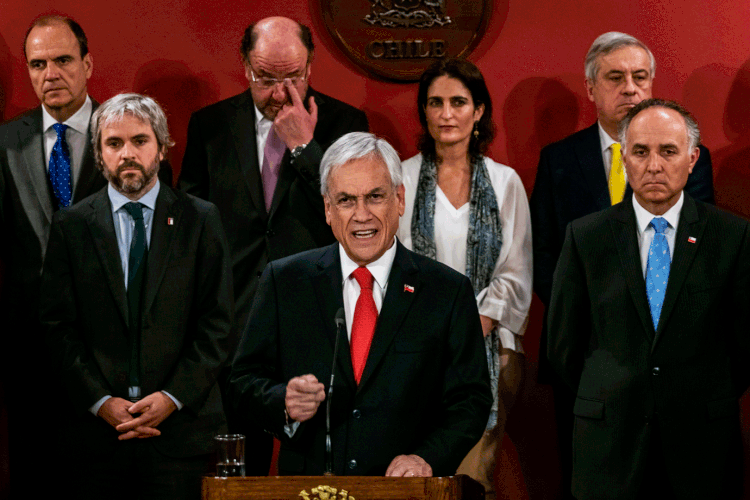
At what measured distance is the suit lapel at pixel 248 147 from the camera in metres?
3.87

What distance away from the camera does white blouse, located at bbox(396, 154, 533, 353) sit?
382 cm

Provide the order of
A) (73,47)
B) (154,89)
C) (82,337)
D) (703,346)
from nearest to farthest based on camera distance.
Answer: (703,346) < (82,337) < (73,47) < (154,89)

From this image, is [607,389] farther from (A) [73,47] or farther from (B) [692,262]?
(A) [73,47]

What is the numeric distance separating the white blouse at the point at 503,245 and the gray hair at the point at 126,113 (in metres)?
0.99

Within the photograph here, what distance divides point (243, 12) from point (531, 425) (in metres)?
2.31

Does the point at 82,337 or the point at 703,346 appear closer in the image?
the point at 703,346

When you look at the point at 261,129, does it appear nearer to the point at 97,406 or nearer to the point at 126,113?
the point at 126,113

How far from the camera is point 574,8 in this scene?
180 inches

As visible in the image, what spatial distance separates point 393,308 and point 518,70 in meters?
2.32

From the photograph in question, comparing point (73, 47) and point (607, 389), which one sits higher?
point (73, 47)

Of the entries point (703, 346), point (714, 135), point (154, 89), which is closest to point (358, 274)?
point (703, 346)

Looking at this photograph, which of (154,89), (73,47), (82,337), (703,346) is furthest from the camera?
(154,89)

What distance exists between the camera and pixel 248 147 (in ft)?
12.9

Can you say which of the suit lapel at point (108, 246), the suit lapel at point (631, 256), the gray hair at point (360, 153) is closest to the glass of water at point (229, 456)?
the gray hair at point (360, 153)
